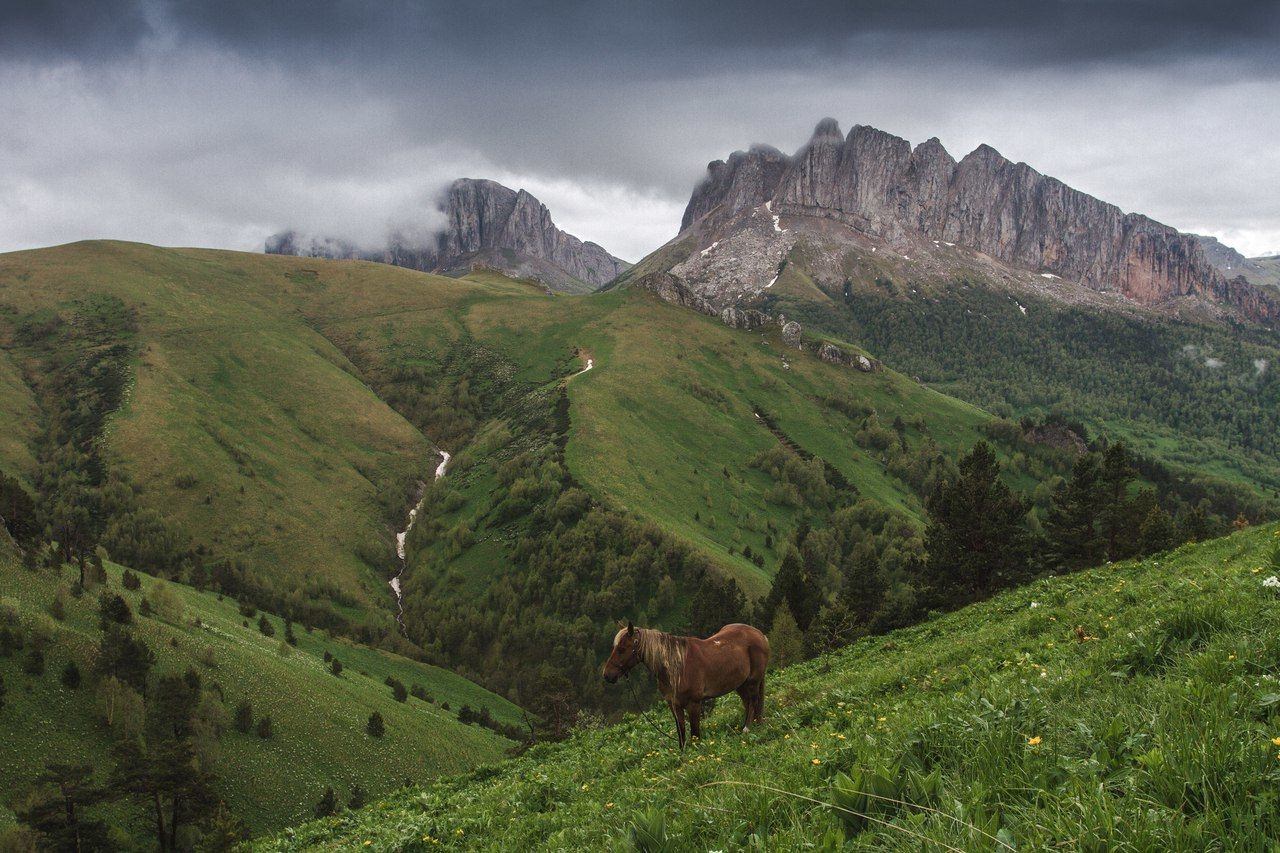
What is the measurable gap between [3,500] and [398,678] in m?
68.7

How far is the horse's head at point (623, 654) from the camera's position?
42.0 feet

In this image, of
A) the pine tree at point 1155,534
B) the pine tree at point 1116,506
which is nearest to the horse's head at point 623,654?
the pine tree at point 1155,534

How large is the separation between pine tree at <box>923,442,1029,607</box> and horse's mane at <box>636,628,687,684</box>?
49492mm

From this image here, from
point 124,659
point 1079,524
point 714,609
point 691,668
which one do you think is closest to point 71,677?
point 124,659

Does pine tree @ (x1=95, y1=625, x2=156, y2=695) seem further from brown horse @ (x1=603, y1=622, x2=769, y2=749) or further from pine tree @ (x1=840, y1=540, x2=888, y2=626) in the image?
brown horse @ (x1=603, y1=622, x2=769, y2=749)

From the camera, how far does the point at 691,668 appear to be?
1280 cm

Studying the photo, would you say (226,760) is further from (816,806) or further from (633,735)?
(816,806)

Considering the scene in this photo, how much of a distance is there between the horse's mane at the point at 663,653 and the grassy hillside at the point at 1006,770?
4.85 feet

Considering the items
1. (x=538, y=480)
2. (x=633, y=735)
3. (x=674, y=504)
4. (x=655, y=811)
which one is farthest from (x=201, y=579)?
(x=655, y=811)

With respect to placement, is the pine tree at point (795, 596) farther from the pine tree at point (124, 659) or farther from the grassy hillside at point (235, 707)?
the pine tree at point (124, 659)

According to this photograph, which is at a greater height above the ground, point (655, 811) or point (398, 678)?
point (655, 811)

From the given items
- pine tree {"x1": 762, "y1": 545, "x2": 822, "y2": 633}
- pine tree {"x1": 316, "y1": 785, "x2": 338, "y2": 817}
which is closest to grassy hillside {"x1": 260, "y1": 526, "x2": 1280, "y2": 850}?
pine tree {"x1": 316, "y1": 785, "x2": 338, "y2": 817}

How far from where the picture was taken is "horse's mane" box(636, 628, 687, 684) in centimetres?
1277

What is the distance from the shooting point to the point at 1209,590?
424 inches
